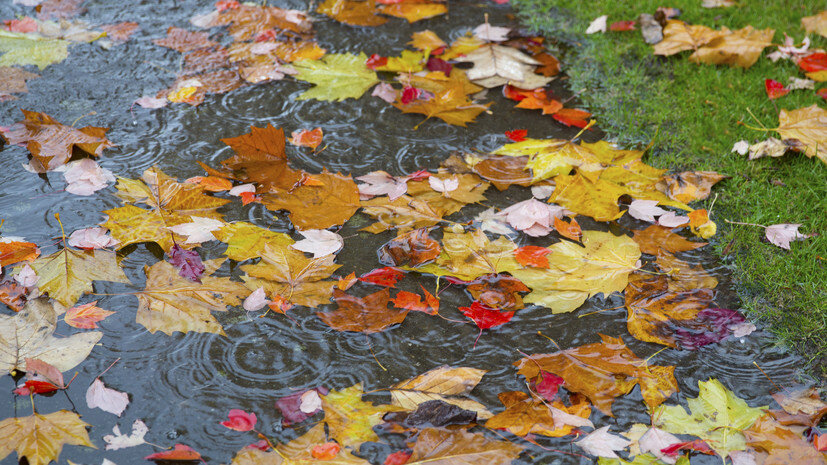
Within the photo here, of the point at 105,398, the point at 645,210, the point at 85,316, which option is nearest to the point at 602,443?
the point at 645,210

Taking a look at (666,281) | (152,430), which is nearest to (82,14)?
(152,430)

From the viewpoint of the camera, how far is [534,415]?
5.76 feet

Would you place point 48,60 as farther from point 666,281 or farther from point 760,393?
point 760,393

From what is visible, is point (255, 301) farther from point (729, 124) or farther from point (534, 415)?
point (729, 124)

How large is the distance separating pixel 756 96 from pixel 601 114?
0.81 meters

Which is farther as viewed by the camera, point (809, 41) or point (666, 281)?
point (809, 41)

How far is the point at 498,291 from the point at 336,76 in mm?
1644

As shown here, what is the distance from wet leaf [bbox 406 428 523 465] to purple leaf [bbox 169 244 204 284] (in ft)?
3.21

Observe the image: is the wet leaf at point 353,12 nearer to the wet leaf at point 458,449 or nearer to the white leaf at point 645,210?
the white leaf at point 645,210

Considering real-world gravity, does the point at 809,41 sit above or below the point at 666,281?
above

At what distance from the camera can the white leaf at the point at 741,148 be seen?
8.99 ft

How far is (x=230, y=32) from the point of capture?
351 cm

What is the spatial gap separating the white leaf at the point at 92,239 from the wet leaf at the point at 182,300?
0.21 m

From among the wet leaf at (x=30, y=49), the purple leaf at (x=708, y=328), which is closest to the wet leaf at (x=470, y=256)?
the purple leaf at (x=708, y=328)
